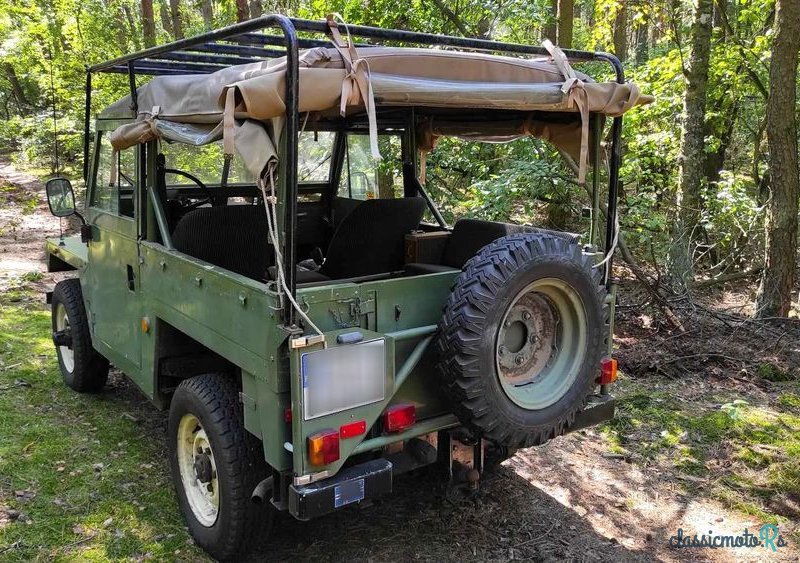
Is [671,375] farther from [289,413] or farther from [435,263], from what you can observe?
[289,413]

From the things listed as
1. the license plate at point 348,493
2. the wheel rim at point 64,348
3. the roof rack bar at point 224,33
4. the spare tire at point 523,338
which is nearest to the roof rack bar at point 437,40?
the roof rack bar at point 224,33

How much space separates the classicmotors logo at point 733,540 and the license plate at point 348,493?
188 centimetres

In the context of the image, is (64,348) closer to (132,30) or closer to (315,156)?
(315,156)

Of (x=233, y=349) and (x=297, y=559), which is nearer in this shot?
(x=233, y=349)

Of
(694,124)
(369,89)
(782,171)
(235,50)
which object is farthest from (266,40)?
(694,124)

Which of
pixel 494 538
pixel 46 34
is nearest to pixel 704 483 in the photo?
pixel 494 538

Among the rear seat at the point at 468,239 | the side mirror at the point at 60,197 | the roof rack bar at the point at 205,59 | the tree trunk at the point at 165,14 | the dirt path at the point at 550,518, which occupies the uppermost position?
the tree trunk at the point at 165,14

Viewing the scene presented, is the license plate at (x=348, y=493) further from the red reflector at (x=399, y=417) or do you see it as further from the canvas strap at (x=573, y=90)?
the canvas strap at (x=573, y=90)

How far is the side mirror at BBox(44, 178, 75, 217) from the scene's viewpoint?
4.76 metres

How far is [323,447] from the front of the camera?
2.72 m

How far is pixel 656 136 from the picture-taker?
955 cm

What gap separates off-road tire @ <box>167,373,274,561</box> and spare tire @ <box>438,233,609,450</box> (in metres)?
1.02

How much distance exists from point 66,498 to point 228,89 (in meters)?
2.82

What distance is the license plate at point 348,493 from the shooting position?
9.12ft
